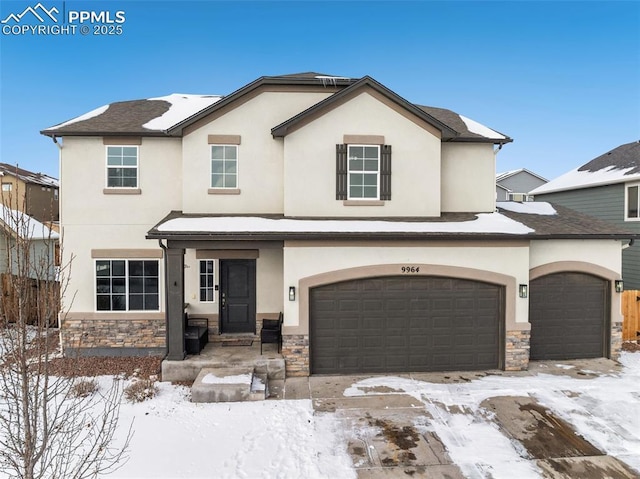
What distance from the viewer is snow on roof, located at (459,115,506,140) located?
471 inches

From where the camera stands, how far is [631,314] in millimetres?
12680

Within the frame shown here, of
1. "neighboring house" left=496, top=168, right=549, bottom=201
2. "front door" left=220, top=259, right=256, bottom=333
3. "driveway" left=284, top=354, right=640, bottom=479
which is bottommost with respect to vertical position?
"driveway" left=284, top=354, right=640, bottom=479

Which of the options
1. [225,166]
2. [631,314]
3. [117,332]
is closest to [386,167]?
[225,166]

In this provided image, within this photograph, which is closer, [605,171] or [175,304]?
[175,304]

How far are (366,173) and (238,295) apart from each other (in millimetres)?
5369

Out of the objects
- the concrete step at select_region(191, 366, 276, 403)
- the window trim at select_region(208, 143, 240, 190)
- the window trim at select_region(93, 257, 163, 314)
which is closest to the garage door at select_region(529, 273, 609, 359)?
the concrete step at select_region(191, 366, 276, 403)

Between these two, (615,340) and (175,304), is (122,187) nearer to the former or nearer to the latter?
(175,304)

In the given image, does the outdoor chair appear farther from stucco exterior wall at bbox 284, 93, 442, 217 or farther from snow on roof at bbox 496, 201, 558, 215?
snow on roof at bbox 496, 201, 558, 215

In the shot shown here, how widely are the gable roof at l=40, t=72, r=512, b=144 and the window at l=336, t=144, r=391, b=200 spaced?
144cm

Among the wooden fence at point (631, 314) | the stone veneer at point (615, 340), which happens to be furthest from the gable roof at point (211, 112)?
the wooden fence at point (631, 314)

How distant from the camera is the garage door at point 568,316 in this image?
1089 centimetres

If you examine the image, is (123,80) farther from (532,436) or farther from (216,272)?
(532,436)

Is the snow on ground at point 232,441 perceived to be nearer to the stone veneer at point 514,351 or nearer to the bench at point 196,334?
the bench at point 196,334

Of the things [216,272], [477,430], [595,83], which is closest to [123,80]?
[216,272]
